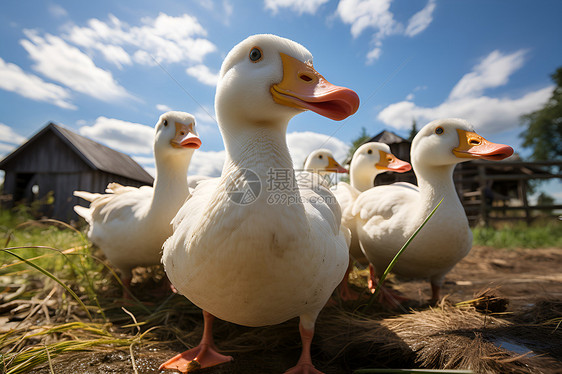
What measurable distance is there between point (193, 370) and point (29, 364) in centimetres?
91

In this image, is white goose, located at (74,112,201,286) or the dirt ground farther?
white goose, located at (74,112,201,286)

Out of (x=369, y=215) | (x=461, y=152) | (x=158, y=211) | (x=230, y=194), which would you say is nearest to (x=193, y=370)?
(x=230, y=194)

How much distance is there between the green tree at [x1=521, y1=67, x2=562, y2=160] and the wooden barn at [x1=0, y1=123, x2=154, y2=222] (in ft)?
121

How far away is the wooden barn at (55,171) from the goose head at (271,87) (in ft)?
34.2

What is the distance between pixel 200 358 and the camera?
161 centimetres

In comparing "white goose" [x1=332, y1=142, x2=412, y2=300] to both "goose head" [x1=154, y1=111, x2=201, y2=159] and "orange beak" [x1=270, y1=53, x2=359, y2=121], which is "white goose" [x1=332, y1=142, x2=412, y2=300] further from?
"orange beak" [x1=270, y1=53, x2=359, y2=121]

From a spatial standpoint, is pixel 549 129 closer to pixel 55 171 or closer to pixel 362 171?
pixel 362 171

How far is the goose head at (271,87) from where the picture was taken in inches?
50.1

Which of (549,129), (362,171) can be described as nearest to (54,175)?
(362,171)

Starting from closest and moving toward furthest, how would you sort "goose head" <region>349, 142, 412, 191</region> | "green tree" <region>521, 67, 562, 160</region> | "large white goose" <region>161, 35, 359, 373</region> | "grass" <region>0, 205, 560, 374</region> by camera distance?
"large white goose" <region>161, 35, 359, 373</region>
"grass" <region>0, 205, 560, 374</region>
"goose head" <region>349, 142, 412, 191</region>
"green tree" <region>521, 67, 562, 160</region>

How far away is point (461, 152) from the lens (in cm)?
248

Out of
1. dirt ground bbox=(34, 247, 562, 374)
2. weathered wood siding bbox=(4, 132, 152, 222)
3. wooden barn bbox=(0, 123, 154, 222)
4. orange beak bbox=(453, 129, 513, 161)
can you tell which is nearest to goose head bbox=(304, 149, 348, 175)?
orange beak bbox=(453, 129, 513, 161)

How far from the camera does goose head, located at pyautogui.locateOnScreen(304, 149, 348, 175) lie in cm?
501

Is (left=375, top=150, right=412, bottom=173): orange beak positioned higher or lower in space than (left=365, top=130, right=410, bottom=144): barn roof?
lower
